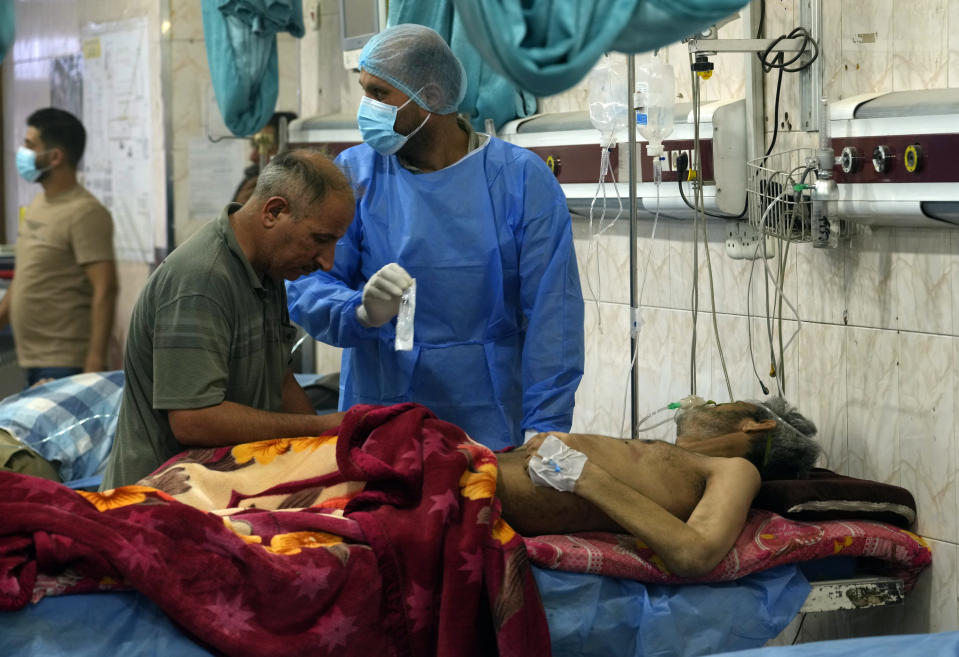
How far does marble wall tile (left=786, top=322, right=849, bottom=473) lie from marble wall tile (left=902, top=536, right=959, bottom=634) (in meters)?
0.39

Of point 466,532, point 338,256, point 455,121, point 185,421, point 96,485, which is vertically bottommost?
point 96,485

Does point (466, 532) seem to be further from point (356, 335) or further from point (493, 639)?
point (356, 335)

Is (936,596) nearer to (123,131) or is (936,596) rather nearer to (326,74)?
(326,74)

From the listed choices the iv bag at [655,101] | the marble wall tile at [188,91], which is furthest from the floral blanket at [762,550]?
the marble wall tile at [188,91]

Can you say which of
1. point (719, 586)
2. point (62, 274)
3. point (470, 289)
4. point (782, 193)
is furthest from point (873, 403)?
point (62, 274)

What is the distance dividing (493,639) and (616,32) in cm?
137

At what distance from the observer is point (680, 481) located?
294 centimetres

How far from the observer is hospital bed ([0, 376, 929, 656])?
2.67 meters

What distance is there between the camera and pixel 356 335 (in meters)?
3.14

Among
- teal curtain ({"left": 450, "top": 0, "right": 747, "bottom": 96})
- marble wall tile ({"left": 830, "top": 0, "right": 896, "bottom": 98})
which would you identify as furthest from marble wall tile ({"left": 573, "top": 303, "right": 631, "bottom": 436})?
teal curtain ({"left": 450, "top": 0, "right": 747, "bottom": 96})

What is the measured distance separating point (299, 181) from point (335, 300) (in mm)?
427

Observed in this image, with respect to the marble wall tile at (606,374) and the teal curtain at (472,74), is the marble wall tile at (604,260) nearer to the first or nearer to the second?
the marble wall tile at (606,374)

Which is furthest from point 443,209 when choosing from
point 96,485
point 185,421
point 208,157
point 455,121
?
point 208,157

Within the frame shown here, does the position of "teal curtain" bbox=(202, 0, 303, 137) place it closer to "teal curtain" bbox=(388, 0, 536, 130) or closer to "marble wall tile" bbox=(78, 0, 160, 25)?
"marble wall tile" bbox=(78, 0, 160, 25)
